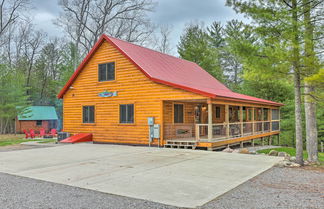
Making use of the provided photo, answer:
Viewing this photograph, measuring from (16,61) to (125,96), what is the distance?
31401 millimetres

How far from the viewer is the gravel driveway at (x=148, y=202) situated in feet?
16.0

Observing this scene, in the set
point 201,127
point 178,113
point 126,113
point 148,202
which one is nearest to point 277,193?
point 148,202

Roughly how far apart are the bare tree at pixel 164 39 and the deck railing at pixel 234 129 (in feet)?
68.9

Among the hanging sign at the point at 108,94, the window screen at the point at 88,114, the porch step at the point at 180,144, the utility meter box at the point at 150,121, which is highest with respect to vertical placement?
the hanging sign at the point at 108,94

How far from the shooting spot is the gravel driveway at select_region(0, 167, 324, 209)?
16.0 ft

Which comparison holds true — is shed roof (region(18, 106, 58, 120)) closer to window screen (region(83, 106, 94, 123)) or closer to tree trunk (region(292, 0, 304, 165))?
window screen (region(83, 106, 94, 123))

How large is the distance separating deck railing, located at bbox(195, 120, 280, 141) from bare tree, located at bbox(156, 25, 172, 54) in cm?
2101

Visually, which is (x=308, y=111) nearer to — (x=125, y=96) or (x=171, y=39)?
(x=125, y=96)

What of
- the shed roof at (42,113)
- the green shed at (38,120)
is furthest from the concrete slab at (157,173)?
the shed roof at (42,113)

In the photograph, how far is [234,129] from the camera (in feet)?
50.2

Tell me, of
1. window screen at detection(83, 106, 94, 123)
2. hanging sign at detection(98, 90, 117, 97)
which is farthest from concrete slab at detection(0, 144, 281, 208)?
window screen at detection(83, 106, 94, 123)

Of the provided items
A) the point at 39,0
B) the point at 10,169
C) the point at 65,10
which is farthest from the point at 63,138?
the point at 39,0

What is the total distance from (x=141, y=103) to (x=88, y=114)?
4185 mm

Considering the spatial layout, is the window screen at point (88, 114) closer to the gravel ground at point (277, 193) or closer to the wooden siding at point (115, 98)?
the wooden siding at point (115, 98)
